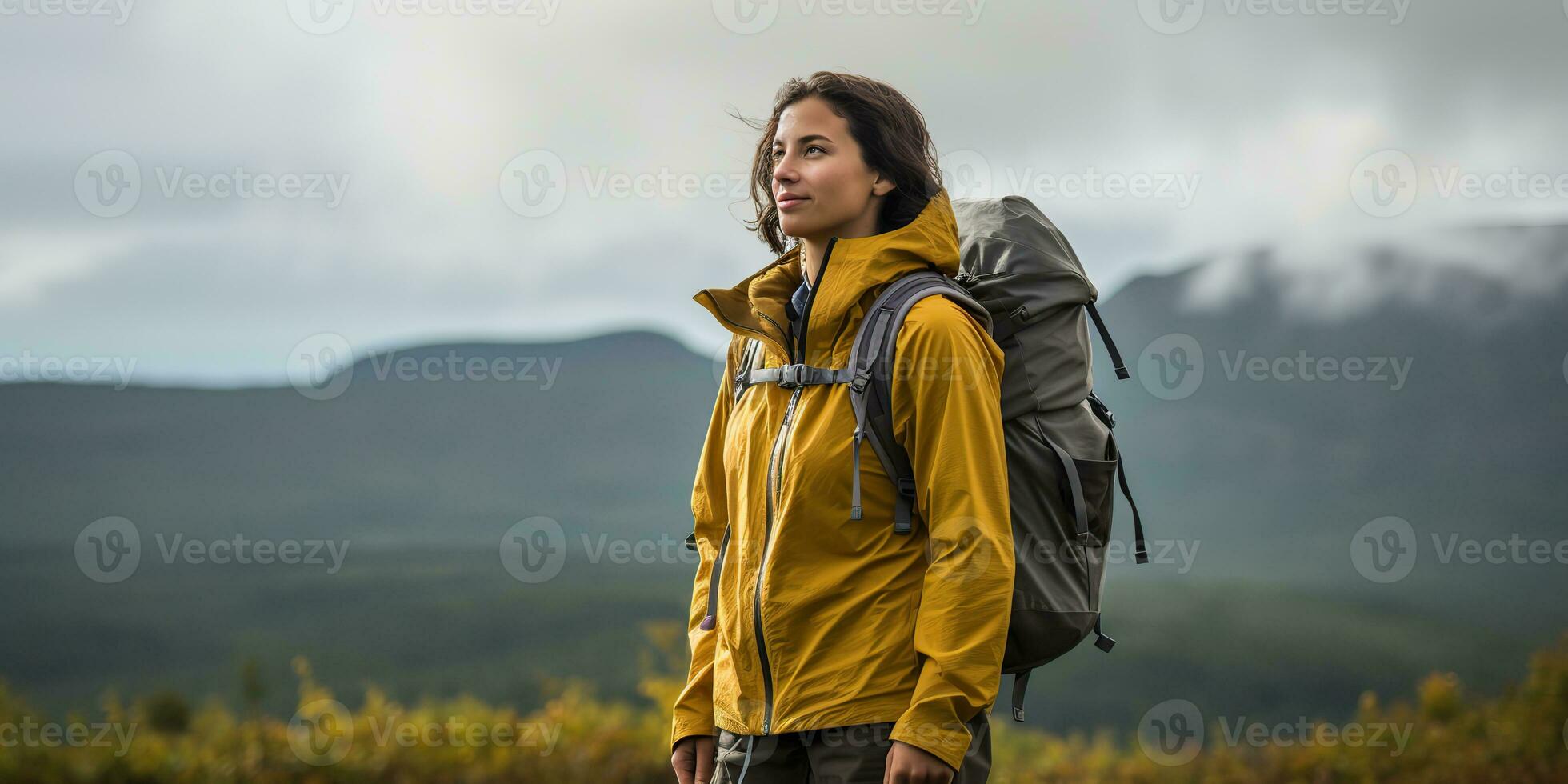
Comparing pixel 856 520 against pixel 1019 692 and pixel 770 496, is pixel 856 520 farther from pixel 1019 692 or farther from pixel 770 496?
pixel 1019 692

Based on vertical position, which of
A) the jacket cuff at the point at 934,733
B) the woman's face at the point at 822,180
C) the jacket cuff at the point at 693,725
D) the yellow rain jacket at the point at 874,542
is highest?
the woman's face at the point at 822,180

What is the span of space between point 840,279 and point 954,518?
57cm

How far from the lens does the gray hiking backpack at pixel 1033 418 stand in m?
2.31

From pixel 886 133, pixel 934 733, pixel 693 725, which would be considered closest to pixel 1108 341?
pixel 886 133

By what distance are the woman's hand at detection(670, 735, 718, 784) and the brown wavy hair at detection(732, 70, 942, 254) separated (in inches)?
50.1

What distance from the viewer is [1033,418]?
8.11ft

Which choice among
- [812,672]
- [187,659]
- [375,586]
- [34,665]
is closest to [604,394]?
[375,586]

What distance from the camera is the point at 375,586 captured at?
22.2ft

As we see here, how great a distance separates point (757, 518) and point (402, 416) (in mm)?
5426

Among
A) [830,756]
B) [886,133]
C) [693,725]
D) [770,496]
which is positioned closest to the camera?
[830,756]

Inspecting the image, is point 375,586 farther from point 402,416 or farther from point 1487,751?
point 1487,751

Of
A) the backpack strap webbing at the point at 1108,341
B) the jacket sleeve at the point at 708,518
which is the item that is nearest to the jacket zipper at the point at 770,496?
the jacket sleeve at the point at 708,518

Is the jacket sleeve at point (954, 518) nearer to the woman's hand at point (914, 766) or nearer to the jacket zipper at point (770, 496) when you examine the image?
the woman's hand at point (914, 766)

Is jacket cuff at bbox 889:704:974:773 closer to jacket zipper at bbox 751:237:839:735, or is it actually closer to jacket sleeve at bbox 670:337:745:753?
jacket zipper at bbox 751:237:839:735
